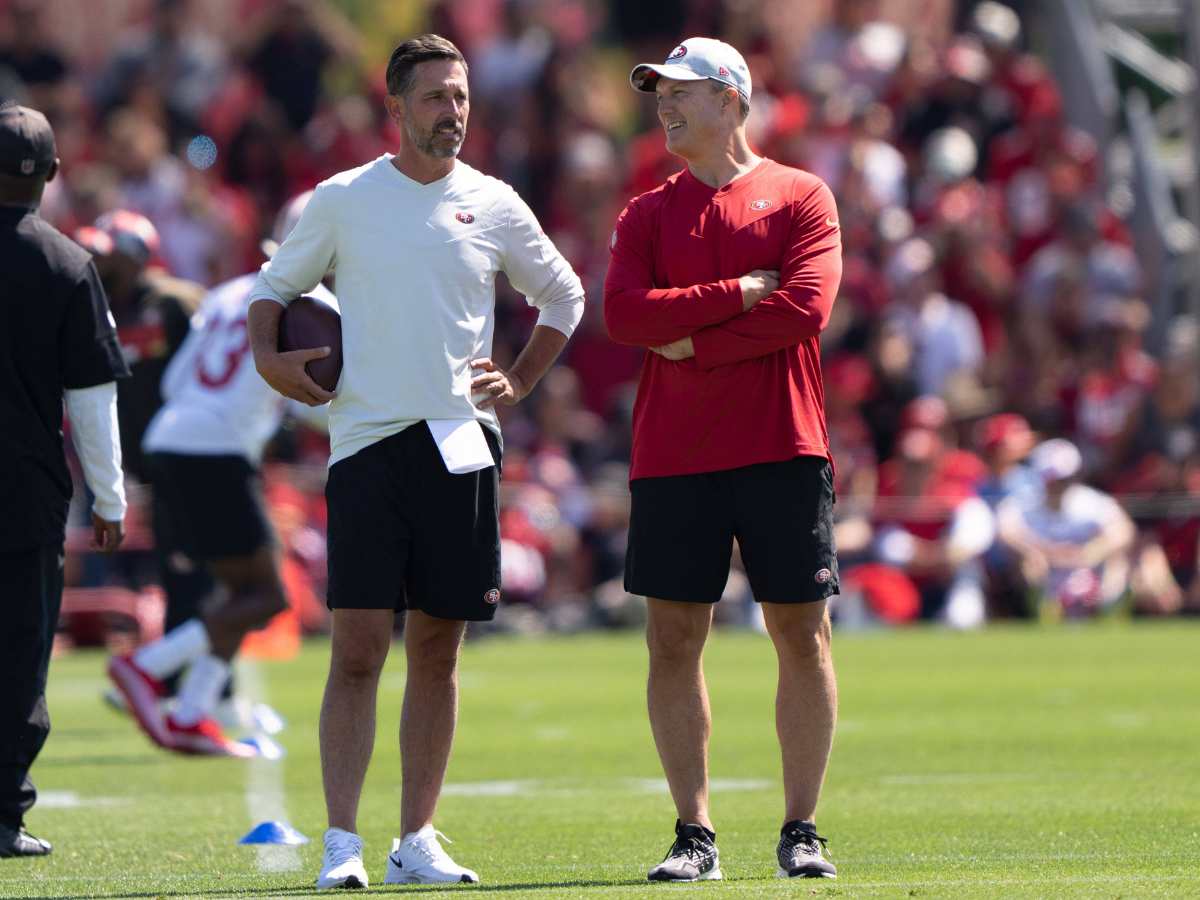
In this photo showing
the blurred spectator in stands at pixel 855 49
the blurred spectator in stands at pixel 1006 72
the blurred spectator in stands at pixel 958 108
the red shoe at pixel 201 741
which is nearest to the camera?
the red shoe at pixel 201 741

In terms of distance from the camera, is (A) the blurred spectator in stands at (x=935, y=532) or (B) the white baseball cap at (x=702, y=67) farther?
(A) the blurred spectator in stands at (x=935, y=532)

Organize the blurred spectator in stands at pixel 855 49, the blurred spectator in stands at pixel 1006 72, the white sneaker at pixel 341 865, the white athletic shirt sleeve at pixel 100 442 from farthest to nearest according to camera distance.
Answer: the blurred spectator in stands at pixel 855 49
the blurred spectator in stands at pixel 1006 72
the white athletic shirt sleeve at pixel 100 442
the white sneaker at pixel 341 865

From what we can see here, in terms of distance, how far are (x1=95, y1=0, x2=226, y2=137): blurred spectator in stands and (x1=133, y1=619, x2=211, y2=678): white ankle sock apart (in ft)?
38.1

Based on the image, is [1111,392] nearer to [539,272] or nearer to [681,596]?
[539,272]

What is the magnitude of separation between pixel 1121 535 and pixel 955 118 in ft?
15.9

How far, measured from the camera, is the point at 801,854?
6.70m

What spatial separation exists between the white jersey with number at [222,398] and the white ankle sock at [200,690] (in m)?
0.99

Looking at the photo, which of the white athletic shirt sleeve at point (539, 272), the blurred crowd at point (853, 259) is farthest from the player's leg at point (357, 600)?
the blurred crowd at point (853, 259)

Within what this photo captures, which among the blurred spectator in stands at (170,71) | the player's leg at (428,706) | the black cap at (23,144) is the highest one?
the blurred spectator in stands at (170,71)

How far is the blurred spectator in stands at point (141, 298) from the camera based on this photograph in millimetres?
11625

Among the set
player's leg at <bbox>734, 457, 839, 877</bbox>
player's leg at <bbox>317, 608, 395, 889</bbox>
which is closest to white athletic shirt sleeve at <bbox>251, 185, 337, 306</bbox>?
player's leg at <bbox>317, 608, 395, 889</bbox>

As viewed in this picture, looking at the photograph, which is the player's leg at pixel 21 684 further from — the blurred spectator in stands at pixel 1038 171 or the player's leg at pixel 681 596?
the blurred spectator in stands at pixel 1038 171

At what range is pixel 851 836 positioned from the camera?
7820mm

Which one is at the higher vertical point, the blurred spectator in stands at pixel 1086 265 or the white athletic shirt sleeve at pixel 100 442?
the blurred spectator in stands at pixel 1086 265
